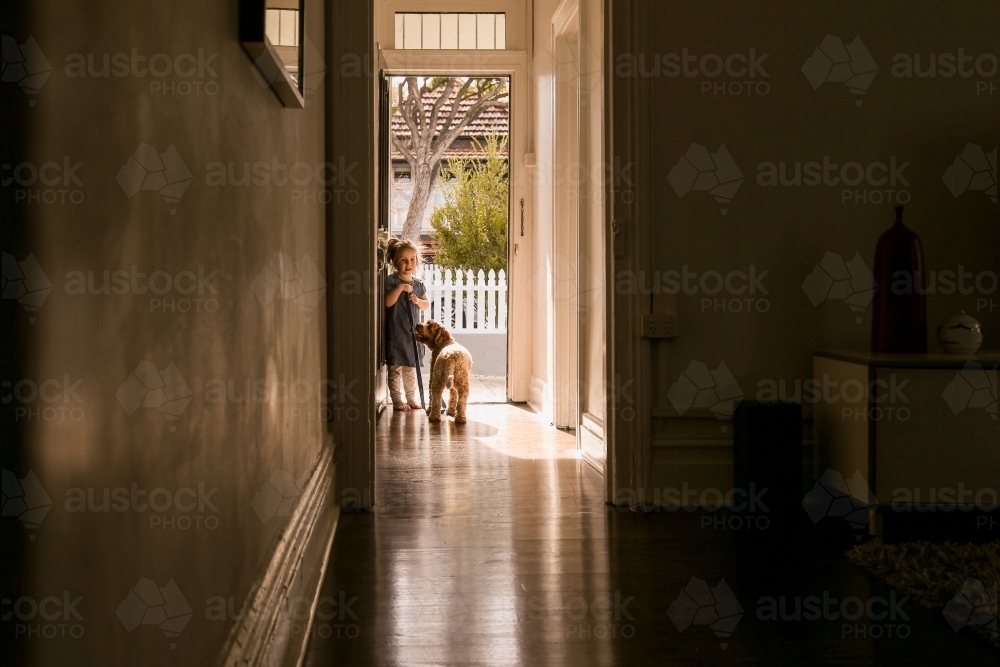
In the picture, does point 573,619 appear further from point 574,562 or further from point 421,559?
point 421,559

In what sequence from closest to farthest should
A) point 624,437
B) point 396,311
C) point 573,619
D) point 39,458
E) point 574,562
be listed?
point 39,458
point 573,619
point 574,562
point 624,437
point 396,311

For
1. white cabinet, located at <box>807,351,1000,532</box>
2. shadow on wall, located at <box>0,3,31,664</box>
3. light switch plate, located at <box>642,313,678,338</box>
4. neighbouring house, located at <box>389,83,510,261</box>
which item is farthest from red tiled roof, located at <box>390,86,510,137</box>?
shadow on wall, located at <box>0,3,31,664</box>

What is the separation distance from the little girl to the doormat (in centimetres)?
374

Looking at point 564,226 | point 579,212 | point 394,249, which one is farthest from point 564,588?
point 394,249

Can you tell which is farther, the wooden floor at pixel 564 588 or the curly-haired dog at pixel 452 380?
the curly-haired dog at pixel 452 380

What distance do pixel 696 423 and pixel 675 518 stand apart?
1.27 feet

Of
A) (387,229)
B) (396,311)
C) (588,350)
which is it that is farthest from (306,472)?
(387,229)

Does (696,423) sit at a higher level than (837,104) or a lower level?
lower

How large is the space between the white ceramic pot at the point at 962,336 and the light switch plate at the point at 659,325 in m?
0.91

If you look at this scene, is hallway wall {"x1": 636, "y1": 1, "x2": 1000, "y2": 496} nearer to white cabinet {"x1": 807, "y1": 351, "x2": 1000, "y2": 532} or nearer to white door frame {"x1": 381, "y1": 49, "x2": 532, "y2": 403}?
white cabinet {"x1": 807, "y1": 351, "x2": 1000, "y2": 532}

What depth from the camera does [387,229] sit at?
6.17 m

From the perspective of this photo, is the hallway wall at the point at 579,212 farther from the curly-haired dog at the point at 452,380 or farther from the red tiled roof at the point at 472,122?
the red tiled roof at the point at 472,122

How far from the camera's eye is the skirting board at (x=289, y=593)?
1.33 meters

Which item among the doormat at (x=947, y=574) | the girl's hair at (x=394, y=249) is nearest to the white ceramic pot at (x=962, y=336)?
the doormat at (x=947, y=574)
